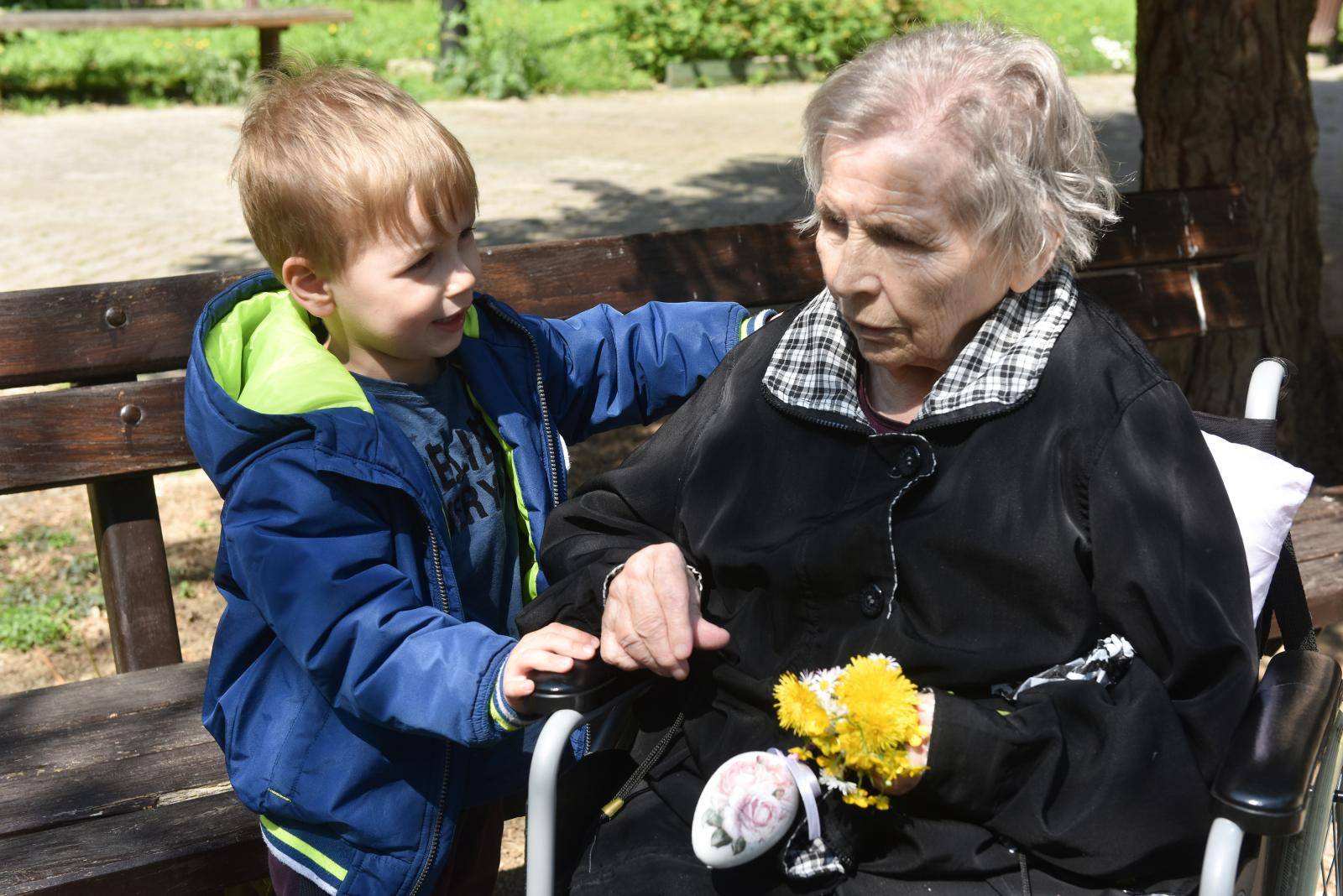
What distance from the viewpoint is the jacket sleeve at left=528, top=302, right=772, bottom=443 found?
2.56 m

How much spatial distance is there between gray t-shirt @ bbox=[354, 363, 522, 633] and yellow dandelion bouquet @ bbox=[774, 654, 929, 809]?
2.07ft

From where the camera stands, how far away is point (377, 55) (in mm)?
15164

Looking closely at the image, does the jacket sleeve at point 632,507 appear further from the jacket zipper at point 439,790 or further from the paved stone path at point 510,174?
the paved stone path at point 510,174

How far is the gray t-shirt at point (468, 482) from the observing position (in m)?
2.20

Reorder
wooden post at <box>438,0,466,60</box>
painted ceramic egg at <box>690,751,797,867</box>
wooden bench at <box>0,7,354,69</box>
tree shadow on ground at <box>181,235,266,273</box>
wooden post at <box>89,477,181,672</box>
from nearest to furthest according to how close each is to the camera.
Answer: painted ceramic egg at <box>690,751,797,867</box>, wooden post at <box>89,477,181,672</box>, tree shadow on ground at <box>181,235,266,273</box>, wooden bench at <box>0,7,354,69</box>, wooden post at <box>438,0,466,60</box>

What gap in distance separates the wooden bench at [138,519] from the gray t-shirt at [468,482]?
1.84ft

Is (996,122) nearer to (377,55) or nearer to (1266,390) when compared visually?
(1266,390)

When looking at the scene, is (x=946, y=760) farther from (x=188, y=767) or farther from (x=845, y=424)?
(x=188, y=767)

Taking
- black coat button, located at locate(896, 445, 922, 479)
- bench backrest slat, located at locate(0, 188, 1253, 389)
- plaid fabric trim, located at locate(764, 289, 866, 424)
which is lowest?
bench backrest slat, located at locate(0, 188, 1253, 389)

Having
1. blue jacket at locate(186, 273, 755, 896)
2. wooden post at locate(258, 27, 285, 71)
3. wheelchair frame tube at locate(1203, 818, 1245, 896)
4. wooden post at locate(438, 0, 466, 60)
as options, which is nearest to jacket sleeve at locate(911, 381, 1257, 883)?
wheelchair frame tube at locate(1203, 818, 1245, 896)

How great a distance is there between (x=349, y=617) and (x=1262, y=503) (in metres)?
1.35

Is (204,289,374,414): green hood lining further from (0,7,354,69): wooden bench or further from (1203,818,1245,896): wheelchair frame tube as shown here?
(0,7,354,69): wooden bench

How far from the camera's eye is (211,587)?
4500mm

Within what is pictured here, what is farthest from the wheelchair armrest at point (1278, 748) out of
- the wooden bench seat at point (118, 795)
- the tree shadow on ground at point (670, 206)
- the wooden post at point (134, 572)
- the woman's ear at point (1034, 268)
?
the tree shadow on ground at point (670, 206)
